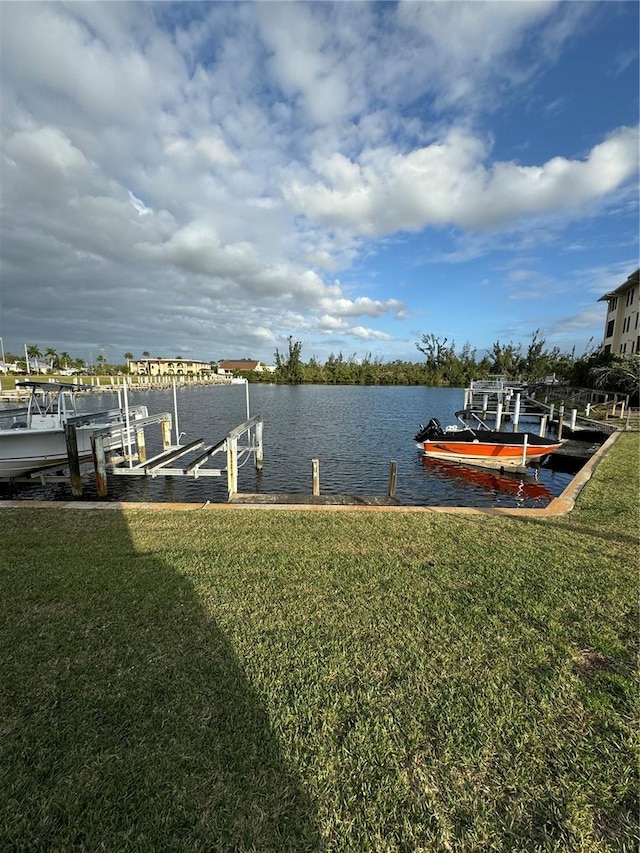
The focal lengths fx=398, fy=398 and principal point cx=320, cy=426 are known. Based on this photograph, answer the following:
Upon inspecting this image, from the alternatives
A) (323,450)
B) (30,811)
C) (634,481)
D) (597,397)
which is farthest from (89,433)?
(597,397)

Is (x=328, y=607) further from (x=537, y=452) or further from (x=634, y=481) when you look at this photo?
(x=537, y=452)

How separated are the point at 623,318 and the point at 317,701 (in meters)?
46.2

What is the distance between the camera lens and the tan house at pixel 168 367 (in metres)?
123

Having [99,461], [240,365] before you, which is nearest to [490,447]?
[99,461]

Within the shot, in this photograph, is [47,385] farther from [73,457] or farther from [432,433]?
[432,433]

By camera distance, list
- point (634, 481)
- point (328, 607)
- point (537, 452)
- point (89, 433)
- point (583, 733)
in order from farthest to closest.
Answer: point (537, 452)
point (89, 433)
point (634, 481)
point (328, 607)
point (583, 733)

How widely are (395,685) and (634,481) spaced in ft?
32.9

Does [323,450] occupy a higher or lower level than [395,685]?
lower

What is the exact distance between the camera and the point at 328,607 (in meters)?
4.19

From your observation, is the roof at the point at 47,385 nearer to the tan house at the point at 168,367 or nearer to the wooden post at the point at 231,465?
the wooden post at the point at 231,465

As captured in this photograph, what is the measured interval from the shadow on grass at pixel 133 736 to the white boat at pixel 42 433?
9814 mm

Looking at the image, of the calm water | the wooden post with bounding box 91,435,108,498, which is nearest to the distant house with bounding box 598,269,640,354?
the calm water

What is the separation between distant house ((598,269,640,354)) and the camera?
34250mm

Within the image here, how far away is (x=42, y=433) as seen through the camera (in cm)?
1248
